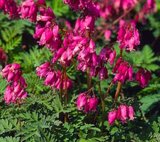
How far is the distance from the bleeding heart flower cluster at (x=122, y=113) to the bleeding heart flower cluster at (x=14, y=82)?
0.61 meters

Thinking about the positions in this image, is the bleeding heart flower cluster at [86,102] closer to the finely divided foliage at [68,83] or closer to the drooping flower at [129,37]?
the finely divided foliage at [68,83]

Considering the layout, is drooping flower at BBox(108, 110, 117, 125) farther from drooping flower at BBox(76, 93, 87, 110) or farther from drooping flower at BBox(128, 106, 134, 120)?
drooping flower at BBox(76, 93, 87, 110)

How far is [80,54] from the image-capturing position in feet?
9.81

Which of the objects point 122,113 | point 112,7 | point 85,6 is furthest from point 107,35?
point 85,6

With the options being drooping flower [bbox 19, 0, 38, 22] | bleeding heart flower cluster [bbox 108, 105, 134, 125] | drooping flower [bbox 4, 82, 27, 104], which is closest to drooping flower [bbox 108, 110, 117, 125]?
bleeding heart flower cluster [bbox 108, 105, 134, 125]

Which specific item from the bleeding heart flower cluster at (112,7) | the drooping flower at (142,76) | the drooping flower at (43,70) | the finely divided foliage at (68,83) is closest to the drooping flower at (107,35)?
the bleeding heart flower cluster at (112,7)

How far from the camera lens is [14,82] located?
3.27m

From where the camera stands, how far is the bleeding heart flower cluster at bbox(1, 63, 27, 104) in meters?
3.19

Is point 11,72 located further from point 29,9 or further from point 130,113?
point 130,113

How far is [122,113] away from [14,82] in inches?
29.7

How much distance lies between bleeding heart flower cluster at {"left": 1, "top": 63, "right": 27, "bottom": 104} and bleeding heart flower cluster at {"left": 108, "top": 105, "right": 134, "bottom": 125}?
0.61 metres

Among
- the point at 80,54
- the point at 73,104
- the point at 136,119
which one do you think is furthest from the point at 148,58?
the point at 80,54

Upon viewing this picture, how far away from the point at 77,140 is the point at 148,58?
150 cm

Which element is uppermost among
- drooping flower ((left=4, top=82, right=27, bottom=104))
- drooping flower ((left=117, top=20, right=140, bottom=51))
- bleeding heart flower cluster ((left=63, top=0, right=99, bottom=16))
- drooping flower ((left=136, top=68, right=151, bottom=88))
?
bleeding heart flower cluster ((left=63, top=0, right=99, bottom=16))
